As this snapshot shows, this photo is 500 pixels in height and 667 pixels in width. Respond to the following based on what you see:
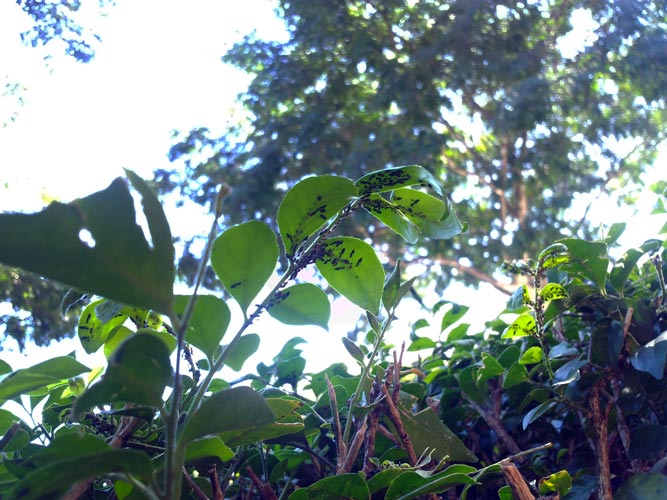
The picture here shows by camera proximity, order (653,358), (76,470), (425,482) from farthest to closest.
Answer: (653,358) → (425,482) → (76,470)

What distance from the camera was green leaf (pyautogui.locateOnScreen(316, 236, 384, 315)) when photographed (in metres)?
0.41

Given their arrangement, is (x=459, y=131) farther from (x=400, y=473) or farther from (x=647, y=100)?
(x=400, y=473)

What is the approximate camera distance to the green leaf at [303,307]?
1.36 feet

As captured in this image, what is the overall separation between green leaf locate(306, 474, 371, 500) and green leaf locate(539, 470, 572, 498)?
0.12m

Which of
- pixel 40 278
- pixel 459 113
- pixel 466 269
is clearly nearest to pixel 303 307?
pixel 40 278

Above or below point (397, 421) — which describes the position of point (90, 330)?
above

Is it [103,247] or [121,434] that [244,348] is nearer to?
[121,434]

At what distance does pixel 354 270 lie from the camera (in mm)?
420

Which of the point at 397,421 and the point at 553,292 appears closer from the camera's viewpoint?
the point at 397,421

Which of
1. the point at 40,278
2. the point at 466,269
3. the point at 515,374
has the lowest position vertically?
the point at 515,374

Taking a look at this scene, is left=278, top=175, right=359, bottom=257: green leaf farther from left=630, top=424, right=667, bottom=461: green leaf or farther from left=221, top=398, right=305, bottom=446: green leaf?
left=630, top=424, right=667, bottom=461: green leaf

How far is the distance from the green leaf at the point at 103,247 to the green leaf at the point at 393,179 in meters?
0.14

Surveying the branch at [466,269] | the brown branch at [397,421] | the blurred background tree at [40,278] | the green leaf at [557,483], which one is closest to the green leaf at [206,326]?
the brown branch at [397,421]

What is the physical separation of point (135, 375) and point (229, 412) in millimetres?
42
